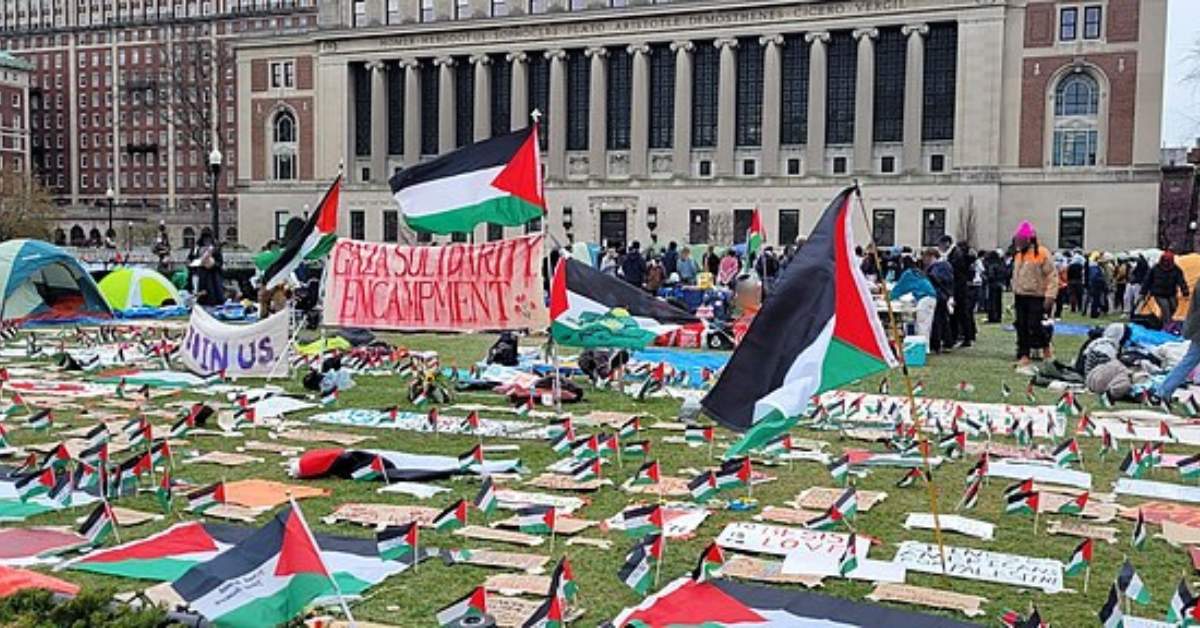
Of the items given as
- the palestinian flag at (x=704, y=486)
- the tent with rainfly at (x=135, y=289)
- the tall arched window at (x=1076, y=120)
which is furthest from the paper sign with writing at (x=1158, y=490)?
the tall arched window at (x=1076, y=120)

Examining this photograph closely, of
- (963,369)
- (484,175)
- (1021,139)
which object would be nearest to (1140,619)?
(484,175)

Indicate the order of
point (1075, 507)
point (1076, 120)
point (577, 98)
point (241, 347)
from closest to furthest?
point (1075, 507) < point (241, 347) < point (1076, 120) < point (577, 98)

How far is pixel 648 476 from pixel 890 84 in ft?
202

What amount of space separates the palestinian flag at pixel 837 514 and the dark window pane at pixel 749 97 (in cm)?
6318

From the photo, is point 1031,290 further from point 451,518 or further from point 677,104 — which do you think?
point 677,104

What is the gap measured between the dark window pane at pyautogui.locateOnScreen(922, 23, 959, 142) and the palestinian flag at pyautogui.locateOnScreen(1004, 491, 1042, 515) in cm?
6018

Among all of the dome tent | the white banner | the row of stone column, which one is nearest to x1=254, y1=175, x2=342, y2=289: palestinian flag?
the white banner

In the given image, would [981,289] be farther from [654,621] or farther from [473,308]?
[654,621]

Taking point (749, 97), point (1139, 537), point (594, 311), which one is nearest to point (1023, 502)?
point (1139, 537)

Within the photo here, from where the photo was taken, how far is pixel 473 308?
14453 mm

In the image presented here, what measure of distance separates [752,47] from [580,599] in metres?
66.3

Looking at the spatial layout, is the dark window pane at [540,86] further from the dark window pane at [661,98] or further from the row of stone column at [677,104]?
the dark window pane at [661,98]

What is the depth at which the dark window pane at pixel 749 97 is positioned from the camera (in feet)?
228

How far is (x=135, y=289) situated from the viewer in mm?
28250
